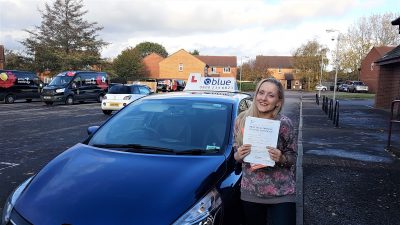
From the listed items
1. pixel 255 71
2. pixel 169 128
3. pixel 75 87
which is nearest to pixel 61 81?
pixel 75 87

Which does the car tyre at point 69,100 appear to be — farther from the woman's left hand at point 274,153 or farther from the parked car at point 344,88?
the parked car at point 344,88

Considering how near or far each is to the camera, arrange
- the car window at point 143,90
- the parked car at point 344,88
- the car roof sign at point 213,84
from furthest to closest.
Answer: the parked car at point 344,88 < the car window at point 143,90 < the car roof sign at point 213,84

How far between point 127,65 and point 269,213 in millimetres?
62594

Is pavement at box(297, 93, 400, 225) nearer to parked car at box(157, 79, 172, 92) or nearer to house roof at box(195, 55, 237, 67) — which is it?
parked car at box(157, 79, 172, 92)

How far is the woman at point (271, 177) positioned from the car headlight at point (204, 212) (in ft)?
0.80

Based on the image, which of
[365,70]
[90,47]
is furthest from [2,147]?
[365,70]

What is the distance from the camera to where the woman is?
2867 millimetres

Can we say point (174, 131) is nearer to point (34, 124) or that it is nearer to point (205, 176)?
point (205, 176)

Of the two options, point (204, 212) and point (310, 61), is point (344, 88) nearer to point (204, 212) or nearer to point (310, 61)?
point (310, 61)

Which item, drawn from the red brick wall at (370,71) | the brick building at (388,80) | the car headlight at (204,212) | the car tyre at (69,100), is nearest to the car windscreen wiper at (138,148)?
the car headlight at (204,212)

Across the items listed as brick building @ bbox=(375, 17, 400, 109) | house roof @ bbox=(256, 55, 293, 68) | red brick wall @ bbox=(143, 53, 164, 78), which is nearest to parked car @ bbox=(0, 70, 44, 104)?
brick building @ bbox=(375, 17, 400, 109)

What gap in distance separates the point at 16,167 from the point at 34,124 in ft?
24.2

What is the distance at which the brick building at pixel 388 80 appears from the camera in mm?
20891

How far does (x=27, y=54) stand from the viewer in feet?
159
